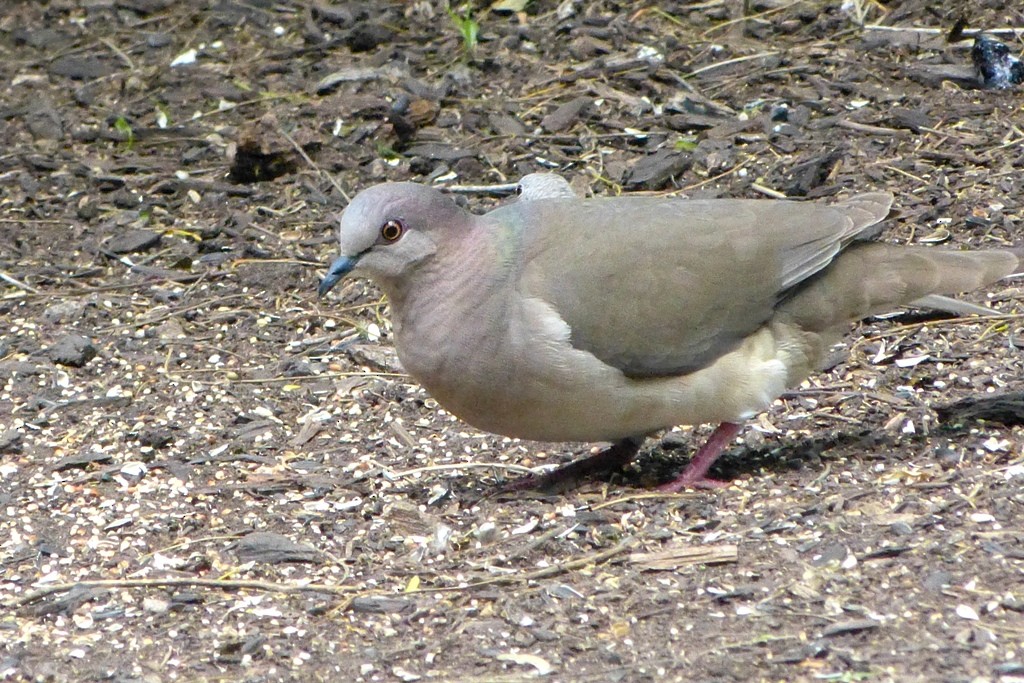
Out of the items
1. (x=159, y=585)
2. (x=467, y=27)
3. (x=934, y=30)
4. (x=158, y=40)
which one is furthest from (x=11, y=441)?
(x=934, y=30)

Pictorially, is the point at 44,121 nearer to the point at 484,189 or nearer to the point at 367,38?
the point at 367,38

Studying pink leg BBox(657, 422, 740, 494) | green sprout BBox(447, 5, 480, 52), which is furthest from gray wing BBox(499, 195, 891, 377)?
green sprout BBox(447, 5, 480, 52)

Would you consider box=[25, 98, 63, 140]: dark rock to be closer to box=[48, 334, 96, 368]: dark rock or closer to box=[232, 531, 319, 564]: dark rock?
box=[48, 334, 96, 368]: dark rock

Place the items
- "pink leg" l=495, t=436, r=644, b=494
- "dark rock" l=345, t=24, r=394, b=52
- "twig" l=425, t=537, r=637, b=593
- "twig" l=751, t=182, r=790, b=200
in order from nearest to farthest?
"twig" l=425, t=537, r=637, b=593, "pink leg" l=495, t=436, r=644, b=494, "twig" l=751, t=182, r=790, b=200, "dark rock" l=345, t=24, r=394, b=52

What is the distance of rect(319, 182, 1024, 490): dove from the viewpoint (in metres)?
4.97

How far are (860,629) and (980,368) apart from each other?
224 cm

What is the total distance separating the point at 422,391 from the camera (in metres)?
6.41

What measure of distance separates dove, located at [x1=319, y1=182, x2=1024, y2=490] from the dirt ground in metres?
0.36

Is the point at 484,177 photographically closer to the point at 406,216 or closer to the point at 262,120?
the point at 262,120

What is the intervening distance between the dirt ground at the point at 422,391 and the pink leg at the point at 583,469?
4.6 inches

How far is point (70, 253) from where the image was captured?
25.6 ft

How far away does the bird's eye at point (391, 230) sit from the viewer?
16.4 ft

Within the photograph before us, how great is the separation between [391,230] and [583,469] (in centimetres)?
118

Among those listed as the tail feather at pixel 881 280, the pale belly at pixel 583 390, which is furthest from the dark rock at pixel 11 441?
the tail feather at pixel 881 280
